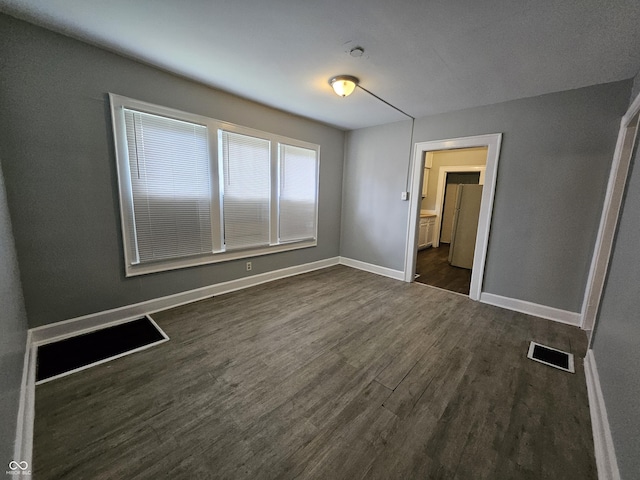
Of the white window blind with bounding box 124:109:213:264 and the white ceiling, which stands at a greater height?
the white ceiling

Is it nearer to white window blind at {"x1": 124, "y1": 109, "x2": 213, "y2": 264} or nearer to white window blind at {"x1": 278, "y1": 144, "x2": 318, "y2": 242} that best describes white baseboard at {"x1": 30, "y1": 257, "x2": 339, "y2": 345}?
white window blind at {"x1": 124, "y1": 109, "x2": 213, "y2": 264}

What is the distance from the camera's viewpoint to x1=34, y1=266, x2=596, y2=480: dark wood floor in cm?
129

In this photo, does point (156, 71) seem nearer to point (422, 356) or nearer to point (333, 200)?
point (333, 200)

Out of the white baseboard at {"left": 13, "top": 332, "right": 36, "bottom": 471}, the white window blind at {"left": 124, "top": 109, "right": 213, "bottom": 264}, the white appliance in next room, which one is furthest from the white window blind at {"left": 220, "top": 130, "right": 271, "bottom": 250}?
the white appliance in next room

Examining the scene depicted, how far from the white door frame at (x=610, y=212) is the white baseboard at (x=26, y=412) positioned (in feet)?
13.7

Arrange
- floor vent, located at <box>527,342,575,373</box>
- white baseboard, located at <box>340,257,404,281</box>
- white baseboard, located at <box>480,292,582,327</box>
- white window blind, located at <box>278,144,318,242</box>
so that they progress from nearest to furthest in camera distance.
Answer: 1. floor vent, located at <box>527,342,575,373</box>
2. white baseboard, located at <box>480,292,582,327</box>
3. white window blind, located at <box>278,144,318,242</box>
4. white baseboard, located at <box>340,257,404,281</box>

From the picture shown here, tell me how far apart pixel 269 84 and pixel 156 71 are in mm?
1167

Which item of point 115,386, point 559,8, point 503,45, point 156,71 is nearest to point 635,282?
point 559,8

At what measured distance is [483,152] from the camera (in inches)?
241

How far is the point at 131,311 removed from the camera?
2652 millimetres

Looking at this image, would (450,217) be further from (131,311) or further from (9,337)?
(9,337)

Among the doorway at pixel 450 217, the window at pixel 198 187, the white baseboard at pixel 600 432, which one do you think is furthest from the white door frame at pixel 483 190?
the window at pixel 198 187

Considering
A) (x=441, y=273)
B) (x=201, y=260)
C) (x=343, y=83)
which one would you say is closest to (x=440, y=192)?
(x=441, y=273)

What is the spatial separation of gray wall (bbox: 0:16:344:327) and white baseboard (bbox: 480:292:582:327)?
14.0 feet
